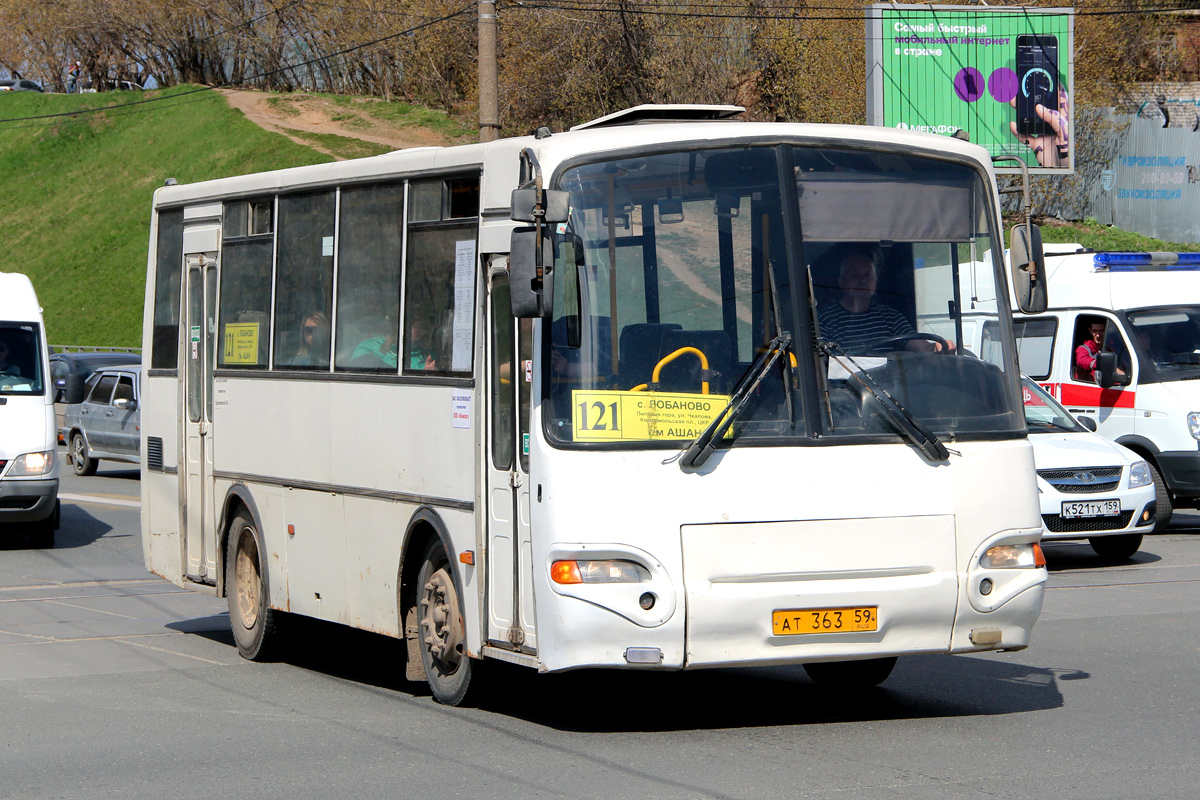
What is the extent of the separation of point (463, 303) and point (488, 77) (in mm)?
13395

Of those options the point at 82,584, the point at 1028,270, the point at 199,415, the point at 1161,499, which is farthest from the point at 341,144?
the point at 1028,270

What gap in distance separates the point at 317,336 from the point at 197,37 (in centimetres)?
8198

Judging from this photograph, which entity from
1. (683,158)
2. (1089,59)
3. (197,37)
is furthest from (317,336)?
(197,37)

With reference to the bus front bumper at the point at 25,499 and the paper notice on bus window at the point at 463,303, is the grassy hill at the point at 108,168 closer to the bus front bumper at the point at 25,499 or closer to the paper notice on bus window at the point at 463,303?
the bus front bumper at the point at 25,499

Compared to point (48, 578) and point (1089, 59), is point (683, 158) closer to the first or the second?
point (48, 578)

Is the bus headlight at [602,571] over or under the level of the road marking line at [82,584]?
over

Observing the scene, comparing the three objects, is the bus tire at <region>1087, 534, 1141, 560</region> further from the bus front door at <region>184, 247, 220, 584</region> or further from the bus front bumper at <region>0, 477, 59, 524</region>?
the bus front bumper at <region>0, 477, 59, 524</region>

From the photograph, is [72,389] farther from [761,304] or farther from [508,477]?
[761,304]

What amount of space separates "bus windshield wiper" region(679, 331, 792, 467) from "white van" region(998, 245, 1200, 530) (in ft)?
33.7

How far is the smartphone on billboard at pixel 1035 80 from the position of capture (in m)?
30.2

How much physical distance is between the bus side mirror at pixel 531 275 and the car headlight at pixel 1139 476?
358 inches

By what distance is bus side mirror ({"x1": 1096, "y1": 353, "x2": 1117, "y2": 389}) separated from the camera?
16281 mm

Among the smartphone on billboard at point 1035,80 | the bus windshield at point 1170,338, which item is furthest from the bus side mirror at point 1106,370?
the smartphone on billboard at point 1035,80

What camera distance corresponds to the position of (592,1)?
46.8 metres
